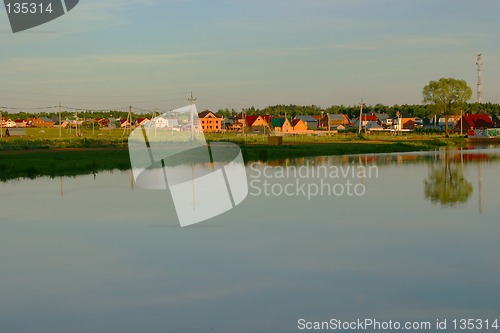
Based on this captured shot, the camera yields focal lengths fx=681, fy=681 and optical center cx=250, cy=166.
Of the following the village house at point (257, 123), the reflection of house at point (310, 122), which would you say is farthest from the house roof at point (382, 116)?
the village house at point (257, 123)

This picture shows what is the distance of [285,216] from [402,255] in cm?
753

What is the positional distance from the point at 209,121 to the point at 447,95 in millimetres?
69320

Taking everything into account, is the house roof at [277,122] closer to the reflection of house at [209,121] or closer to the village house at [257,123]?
the village house at [257,123]

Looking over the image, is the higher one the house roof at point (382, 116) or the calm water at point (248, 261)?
the house roof at point (382, 116)

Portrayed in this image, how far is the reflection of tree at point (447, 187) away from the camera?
29.5 m

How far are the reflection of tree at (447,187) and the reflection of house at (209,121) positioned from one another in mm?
126292

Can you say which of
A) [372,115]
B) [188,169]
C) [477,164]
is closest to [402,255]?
[188,169]

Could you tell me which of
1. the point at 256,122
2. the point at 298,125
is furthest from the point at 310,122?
the point at 256,122

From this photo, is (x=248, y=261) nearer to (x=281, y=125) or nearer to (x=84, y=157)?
(x=84, y=157)

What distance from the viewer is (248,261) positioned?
17.1 m

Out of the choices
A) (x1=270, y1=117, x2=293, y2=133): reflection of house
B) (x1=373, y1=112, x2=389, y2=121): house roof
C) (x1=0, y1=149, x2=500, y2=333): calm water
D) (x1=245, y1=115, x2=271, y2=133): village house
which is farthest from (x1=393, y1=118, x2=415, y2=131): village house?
(x1=0, y1=149, x2=500, y2=333): calm water

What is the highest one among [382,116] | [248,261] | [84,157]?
[382,116]

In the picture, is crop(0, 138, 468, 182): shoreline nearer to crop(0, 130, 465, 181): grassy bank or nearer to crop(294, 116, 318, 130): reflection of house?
crop(0, 130, 465, 181): grassy bank

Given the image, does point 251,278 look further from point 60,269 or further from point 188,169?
point 188,169
